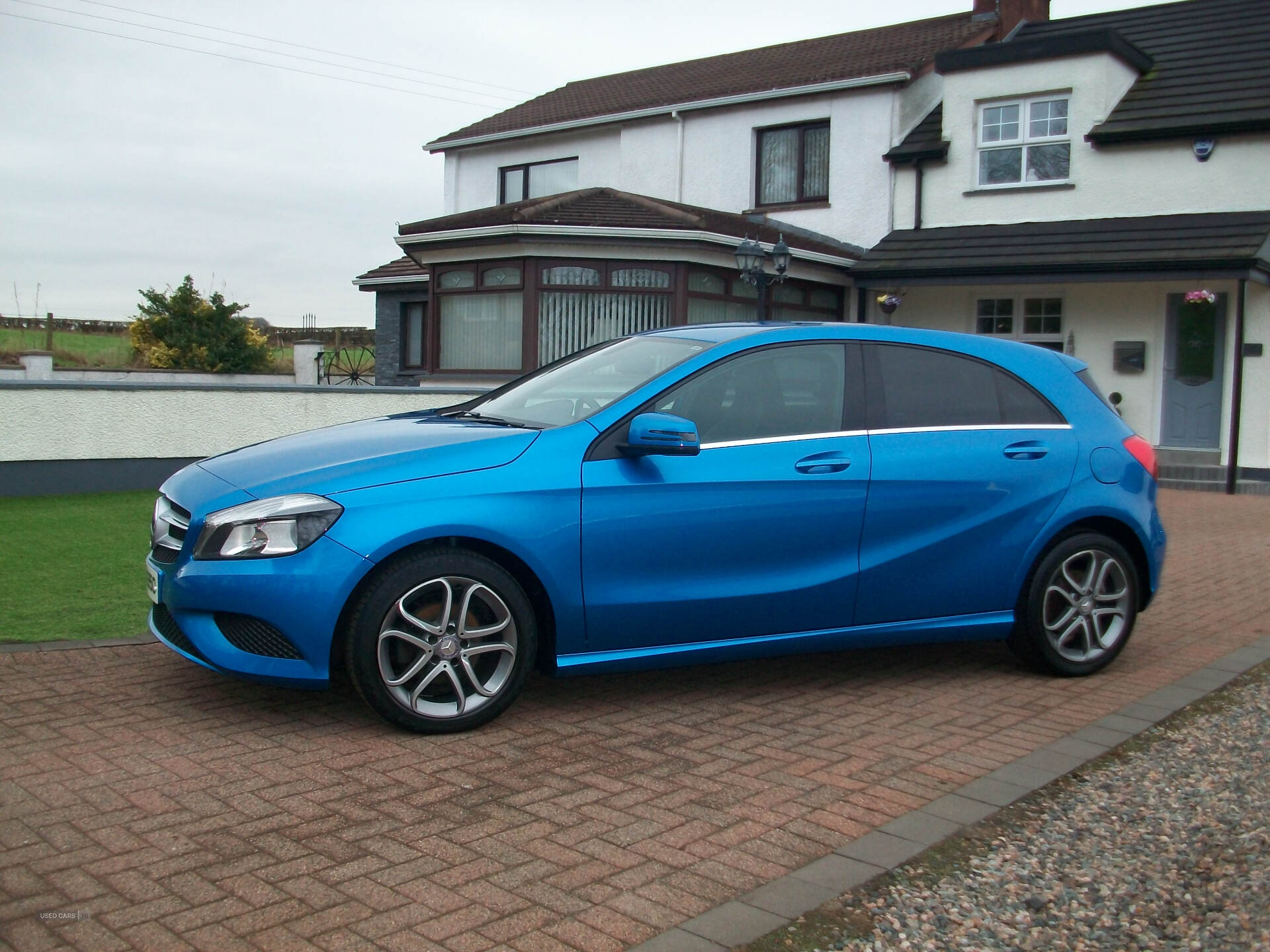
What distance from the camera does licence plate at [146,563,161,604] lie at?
5074 millimetres

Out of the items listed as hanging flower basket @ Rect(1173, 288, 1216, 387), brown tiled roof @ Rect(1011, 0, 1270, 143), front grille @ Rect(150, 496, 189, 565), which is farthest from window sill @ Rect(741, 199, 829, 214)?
front grille @ Rect(150, 496, 189, 565)

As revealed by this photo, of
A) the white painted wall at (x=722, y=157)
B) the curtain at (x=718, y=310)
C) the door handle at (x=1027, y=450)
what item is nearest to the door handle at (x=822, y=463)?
the door handle at (x=1027, y=450)

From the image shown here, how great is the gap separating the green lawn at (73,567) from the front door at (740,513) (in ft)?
9.58

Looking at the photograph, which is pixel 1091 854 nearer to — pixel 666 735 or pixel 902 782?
pixel 902 782

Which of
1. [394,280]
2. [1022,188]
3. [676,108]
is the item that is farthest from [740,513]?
[394,280]

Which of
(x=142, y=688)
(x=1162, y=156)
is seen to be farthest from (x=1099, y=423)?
(x=1162, y=156)

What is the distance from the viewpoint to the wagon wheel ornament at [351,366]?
34.5 metres

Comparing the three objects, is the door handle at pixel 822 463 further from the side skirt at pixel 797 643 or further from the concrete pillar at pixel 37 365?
the concrete pillar at pixel 37 365

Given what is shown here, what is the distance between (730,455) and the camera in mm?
5297

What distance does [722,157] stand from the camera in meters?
23.6

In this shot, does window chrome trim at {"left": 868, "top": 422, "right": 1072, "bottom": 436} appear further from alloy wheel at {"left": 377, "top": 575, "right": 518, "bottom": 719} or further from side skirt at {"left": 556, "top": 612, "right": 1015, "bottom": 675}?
alloy wheel at {"left": 377, "top": 575, "right": 518, "bottom": 719}

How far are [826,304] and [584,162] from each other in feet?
23.2

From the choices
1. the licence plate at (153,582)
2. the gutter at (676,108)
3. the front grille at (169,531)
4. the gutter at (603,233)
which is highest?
the gutter at (676,108)

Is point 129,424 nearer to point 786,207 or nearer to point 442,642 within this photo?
point 442,642
